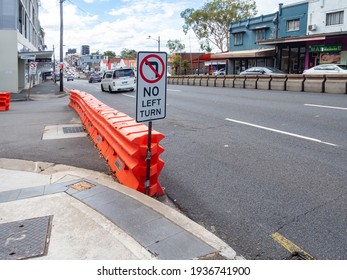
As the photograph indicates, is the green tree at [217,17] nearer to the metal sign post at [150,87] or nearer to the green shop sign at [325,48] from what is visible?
the green shop sign at [325,48]

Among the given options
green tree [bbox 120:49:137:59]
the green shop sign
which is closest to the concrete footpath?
the green shop sign

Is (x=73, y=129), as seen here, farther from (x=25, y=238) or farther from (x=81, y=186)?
(x=25, y=238)

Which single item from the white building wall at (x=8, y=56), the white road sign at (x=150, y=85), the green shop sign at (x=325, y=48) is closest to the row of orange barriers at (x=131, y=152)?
the white road sign at (x=150, y=85)

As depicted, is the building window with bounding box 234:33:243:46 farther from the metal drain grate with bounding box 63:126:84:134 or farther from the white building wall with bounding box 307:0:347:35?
the metal drain grate with bounding box 63:126:84:134

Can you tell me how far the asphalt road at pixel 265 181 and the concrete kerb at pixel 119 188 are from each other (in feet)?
0.79

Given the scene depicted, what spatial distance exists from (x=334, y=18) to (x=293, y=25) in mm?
5314

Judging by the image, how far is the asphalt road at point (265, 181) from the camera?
3.80 meters

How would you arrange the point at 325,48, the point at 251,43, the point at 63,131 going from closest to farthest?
the point at 63,131 → the point at 325,48 → the point at 251,43

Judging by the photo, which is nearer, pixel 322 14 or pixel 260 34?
pixel 322 14

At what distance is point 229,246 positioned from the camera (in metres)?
3.54

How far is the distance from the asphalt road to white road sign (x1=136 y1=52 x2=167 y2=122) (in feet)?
4.18

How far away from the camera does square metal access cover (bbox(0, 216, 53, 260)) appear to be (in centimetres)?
334

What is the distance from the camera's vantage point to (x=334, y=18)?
104 feet

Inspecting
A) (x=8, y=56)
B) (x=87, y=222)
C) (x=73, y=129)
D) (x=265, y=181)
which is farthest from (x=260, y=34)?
(x=87, y=222)
